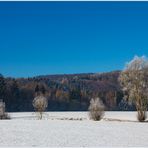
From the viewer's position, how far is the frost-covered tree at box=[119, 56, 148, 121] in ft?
201

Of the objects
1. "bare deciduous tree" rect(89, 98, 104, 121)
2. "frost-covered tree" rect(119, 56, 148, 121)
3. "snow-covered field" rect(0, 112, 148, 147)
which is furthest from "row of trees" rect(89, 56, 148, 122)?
"snow-covered field" rect(0, 112, 148, 147)

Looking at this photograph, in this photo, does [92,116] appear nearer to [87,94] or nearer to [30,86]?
[87,94]

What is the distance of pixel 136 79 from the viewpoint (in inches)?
2421

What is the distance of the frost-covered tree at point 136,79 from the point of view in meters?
61.4

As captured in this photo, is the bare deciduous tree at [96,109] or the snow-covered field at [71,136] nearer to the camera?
the snow-covered field at [71,136]

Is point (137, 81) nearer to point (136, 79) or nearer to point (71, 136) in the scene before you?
point (136, 79)

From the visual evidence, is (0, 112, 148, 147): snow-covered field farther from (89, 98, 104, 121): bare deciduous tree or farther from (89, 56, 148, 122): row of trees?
(89, 98, 104, 121): bare deciduous tree

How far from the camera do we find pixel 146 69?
2422 inches

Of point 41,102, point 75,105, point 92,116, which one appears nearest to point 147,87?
point 92,116

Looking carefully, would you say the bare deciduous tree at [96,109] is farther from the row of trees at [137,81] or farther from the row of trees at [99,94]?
the row of trees at [137,81]

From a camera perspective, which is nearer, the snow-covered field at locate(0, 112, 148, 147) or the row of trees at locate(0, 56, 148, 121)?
the snow-covered field at locate(0, 112, 148, 147)

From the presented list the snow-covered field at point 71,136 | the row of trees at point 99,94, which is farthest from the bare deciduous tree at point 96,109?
the snow-covered field at point 71,136

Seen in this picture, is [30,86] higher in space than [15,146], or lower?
higher

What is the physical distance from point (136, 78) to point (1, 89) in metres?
82.4
